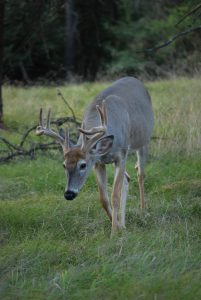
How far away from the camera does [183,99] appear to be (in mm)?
11812

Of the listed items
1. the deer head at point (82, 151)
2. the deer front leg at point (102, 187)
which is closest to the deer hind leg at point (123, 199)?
the deer front leg at point (102, 187)

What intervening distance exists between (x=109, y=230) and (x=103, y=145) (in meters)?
0.79

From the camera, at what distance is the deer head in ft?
21.4

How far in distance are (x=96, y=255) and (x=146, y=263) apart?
0.54 m

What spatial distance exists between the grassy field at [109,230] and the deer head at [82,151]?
0.47m

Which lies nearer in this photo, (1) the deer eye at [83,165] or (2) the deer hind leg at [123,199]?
(1) the deer eye at [83,165]

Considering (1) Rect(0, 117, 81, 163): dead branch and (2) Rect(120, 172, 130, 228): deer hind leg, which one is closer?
(2) Rect(120, 172, 130, 228): deer hind leg

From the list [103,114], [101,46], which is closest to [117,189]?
[103,114]

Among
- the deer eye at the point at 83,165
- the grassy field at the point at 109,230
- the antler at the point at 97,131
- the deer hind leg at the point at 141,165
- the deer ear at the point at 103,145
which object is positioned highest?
the antler at the point at 97,131

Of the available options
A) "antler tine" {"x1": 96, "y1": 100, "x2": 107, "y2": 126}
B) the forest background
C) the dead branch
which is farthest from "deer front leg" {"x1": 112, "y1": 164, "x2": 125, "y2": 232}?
the forest background

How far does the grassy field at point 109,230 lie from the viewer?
4.85m

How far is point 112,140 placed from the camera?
6957mm

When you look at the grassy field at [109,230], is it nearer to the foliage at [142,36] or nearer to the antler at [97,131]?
the antler at [97,131]

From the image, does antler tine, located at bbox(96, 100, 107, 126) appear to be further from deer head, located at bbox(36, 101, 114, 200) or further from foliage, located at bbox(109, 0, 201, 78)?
foliage, located at bbox(109, 0, 201, 78)
